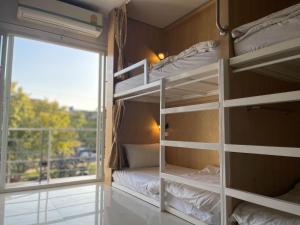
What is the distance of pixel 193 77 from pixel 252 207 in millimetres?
1276

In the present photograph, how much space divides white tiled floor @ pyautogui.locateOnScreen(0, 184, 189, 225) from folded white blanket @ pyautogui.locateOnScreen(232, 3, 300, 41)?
1752mm

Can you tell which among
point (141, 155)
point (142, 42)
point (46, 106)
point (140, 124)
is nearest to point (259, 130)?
point (141, 155)

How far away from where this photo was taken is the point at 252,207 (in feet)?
5.81

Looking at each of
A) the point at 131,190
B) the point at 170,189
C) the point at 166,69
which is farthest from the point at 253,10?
the point at 131,190

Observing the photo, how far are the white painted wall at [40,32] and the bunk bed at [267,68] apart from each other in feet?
8.60

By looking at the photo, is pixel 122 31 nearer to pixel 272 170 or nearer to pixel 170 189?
pixel 170 189

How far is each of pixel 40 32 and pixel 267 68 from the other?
313cm

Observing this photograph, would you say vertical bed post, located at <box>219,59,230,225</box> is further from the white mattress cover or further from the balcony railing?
the balcony railing

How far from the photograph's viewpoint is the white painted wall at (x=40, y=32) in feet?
10.3

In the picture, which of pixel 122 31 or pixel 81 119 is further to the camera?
pixel 81 119

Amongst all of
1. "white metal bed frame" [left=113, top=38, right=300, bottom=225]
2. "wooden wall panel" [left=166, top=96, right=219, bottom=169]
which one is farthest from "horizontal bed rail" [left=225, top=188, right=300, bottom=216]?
"wooden wall panel" [left=166, top=96, right=219, bottom=169]

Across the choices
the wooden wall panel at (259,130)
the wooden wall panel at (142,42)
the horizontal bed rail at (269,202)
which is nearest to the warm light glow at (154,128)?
the wooden wall panel at (142,42)

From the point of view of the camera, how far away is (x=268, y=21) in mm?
1594

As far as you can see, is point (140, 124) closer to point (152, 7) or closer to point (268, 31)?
point (152, 7)
